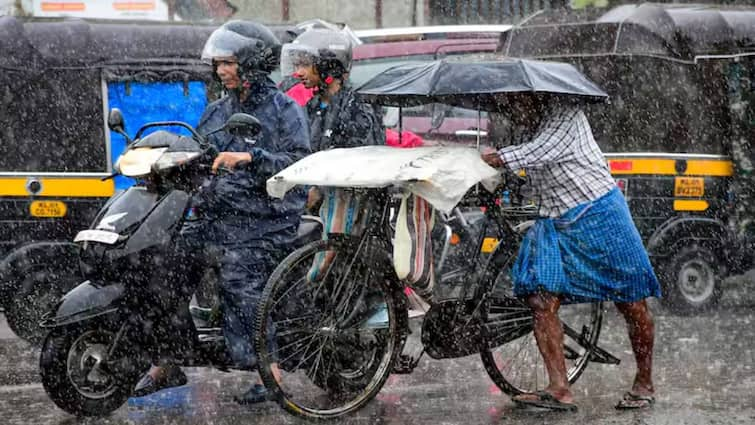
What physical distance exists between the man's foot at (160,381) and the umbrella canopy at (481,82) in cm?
167

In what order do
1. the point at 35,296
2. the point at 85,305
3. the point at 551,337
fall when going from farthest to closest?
the point at 35,296
the point at 551,337
the point at 85,305

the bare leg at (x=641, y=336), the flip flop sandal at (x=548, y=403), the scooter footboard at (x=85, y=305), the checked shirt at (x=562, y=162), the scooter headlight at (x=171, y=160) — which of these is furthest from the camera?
the bare leg at (x=641, y=336)

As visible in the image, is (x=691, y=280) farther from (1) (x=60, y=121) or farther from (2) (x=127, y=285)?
(2) (x=127, y=285)

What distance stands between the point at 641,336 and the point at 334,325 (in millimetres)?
1572

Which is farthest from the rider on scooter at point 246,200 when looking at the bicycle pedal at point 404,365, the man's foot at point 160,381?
the bicycle pedal at point 404,365

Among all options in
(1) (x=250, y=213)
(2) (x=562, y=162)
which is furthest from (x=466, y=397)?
(1) (x=250, y=213)

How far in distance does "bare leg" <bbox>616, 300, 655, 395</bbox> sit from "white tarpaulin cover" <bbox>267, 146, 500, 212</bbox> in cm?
99

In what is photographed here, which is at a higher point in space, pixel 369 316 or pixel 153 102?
pixel 153 102

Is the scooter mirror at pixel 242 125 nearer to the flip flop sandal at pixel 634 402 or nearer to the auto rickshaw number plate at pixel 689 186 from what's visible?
the flip flop sandal at pixel 634 402

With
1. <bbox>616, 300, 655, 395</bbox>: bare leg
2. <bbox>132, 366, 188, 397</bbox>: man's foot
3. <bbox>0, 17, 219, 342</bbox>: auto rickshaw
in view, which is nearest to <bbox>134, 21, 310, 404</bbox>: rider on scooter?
<bbox>132, 366, 188, 397</bbox>: man's foot

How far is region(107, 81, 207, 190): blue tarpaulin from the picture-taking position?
833 cm

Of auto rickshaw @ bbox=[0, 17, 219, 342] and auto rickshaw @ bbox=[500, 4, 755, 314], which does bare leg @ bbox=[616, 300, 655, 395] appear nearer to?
auto rickshaw @ bbox=[500, 4, 755, 314]

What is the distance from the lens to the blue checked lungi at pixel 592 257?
5418 mm

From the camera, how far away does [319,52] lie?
20.3 ft
